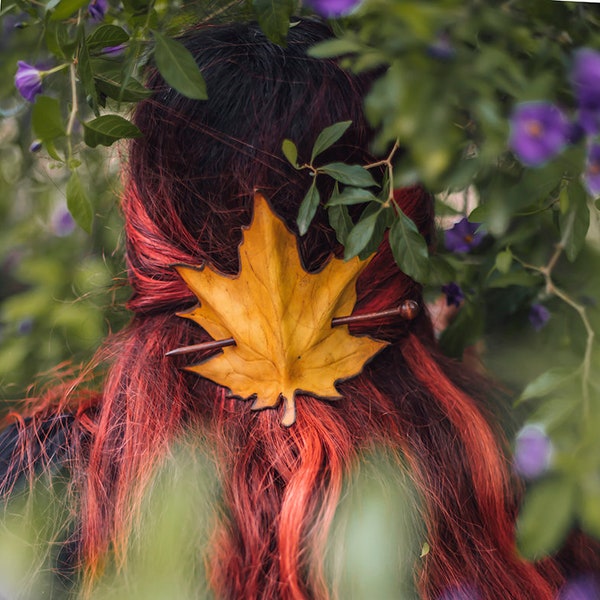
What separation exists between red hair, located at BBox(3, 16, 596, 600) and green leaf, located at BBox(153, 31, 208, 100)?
95 mm

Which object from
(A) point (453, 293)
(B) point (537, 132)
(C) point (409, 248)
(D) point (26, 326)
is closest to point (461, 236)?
(A) point (453, 293)

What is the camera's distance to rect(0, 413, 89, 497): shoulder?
90 centimetres

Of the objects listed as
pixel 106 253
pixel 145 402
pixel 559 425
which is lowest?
pixel 106 253

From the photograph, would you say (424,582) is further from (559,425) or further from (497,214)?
(497,214)

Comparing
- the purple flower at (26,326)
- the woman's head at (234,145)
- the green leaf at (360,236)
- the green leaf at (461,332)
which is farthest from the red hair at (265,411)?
the purple flower at (26,326)

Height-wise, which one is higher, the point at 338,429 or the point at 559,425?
the point at 559,425

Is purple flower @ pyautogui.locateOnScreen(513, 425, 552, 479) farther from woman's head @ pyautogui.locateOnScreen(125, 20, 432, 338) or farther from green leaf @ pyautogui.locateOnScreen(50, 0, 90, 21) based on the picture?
green leaf @ pyautogui.locateOnScreen(50, 0, 90, 21)

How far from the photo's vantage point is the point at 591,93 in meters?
0.67

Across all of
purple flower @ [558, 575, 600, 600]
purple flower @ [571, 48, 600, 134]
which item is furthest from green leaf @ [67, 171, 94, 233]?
purple flower @ [558, 575, 600, 600]

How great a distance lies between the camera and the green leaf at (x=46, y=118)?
0.74 metres

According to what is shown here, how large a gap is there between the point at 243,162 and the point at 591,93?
1.18 ft

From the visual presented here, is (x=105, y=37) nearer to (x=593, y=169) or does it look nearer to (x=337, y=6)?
(x=337, y=6)

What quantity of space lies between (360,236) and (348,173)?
0.22ft

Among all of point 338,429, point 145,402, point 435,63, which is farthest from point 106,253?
point 435,63
